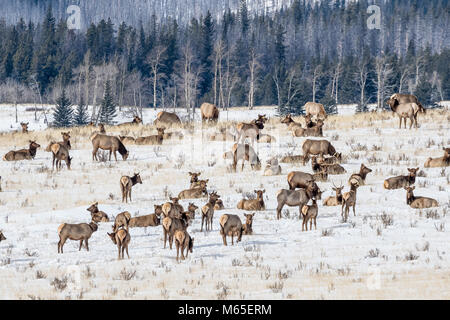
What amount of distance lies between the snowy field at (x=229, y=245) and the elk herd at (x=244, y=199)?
0.29m

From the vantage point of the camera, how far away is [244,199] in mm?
18188

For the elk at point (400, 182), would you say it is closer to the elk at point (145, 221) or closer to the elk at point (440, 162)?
the elk at point (440, 162)

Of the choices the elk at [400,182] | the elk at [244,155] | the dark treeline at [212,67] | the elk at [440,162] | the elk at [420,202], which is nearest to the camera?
the elk at [420,202]

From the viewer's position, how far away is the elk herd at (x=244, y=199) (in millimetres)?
13703

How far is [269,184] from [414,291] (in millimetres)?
11820

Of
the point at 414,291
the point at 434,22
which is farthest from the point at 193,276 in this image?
the point at 434,22

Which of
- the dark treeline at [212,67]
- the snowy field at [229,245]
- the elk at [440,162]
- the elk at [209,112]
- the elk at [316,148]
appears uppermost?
the dark treeline at [212,67]

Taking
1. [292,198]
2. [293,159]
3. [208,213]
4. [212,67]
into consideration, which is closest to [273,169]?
[293,159]

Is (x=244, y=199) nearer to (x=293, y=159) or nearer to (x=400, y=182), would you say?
(x=400, y=182)

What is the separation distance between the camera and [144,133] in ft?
111

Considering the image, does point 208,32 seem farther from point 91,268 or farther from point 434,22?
point 91,268

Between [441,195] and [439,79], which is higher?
[439,79]

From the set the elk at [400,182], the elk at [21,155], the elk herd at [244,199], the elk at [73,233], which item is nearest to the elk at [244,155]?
the elk herd at [244,199]

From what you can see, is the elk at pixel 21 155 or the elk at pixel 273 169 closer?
the elk at pixel 273 169
